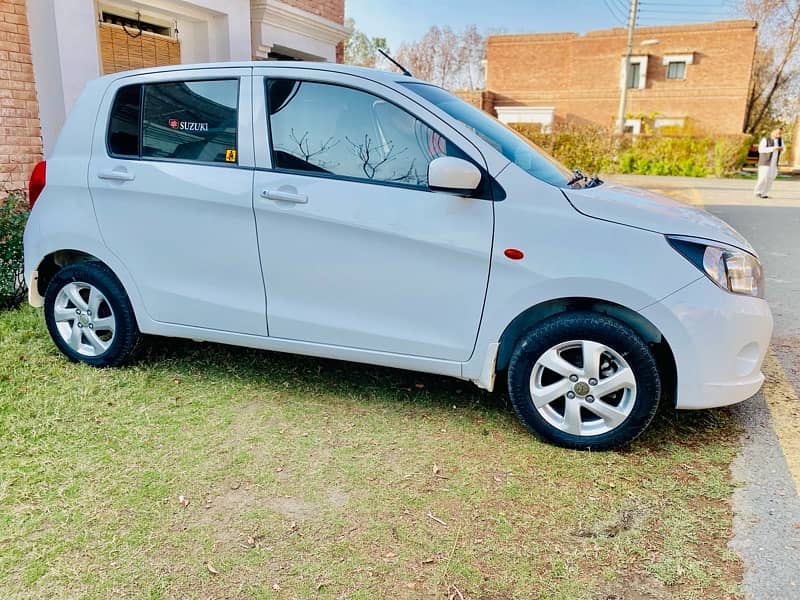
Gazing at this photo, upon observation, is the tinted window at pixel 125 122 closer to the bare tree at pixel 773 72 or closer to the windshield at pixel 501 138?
the windshield at pixel 501 138

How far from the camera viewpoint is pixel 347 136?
3.41 m

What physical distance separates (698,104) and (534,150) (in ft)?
133

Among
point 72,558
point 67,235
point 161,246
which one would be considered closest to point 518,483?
point 72,558

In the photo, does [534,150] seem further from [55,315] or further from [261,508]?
[55,315]

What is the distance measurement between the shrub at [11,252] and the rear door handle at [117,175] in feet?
7.76

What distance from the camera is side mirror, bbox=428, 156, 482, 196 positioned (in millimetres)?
3031

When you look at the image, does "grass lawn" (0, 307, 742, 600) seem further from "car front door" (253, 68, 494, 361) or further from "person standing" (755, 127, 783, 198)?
"person standing" (755, 127, 783, 198)

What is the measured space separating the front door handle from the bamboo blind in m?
4.57

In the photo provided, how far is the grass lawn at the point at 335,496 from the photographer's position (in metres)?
2.33

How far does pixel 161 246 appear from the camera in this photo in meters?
3.76

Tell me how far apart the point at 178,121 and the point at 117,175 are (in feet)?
1.65

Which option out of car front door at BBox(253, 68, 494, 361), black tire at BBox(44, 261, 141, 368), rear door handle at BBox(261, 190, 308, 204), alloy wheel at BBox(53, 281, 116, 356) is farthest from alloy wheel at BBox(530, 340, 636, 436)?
alloy wheel at BBox(53, 281, 116, 356)

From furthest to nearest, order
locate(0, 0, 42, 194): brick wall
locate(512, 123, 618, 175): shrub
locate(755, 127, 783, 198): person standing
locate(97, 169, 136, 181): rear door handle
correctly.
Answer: locate(512, 123, 618, 175): shrub
locate(755, 127, 783, 198): person standing
locate(0, 0, 42, 194): brick wall
locate(97, 169, 136, 181): rear door handle

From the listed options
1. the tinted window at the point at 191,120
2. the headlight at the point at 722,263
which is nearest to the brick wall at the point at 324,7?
the tinted window at the point at 191,120
